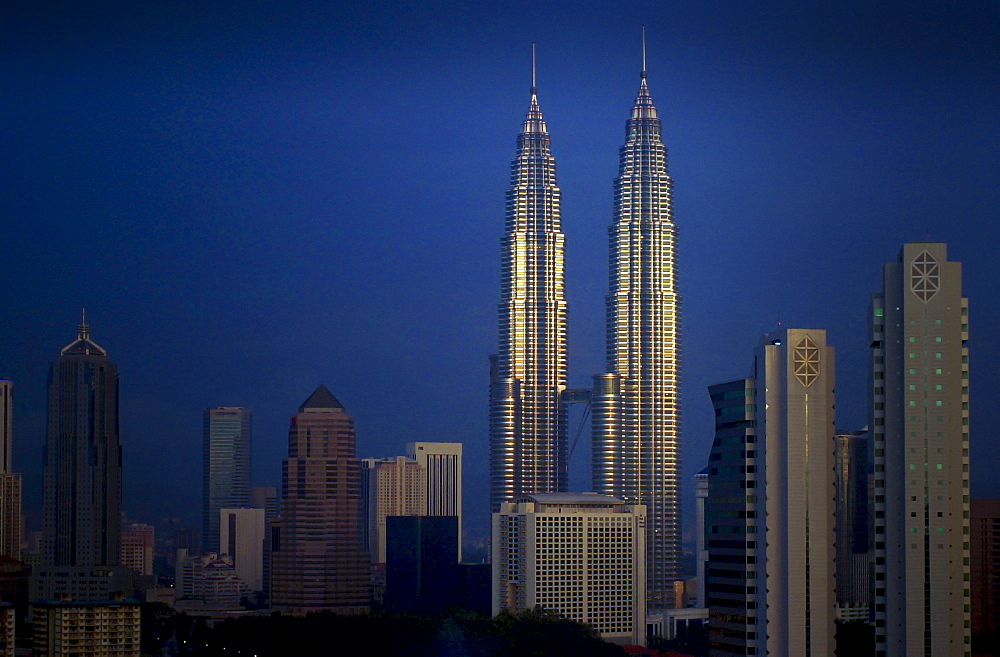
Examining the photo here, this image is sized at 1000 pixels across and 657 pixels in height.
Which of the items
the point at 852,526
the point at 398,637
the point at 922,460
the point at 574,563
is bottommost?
the point at 398,637

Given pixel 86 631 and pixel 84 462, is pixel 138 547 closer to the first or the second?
pixel 84 462

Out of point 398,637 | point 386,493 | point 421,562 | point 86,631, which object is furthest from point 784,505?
point 386,493

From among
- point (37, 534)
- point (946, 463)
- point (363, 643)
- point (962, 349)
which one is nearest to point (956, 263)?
point (962, 349)

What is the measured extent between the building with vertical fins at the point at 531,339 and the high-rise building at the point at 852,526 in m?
18.3

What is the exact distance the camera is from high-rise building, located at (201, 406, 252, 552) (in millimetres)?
42688

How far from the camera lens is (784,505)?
15.8 m

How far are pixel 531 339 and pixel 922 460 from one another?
1060 inches

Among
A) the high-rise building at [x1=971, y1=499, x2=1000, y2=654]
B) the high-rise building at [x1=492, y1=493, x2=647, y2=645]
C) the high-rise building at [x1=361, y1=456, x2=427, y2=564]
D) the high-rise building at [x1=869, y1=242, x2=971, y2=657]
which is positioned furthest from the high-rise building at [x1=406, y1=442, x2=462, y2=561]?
the high-rise building at [x1=869, y1=242, x2=971, y2=657]

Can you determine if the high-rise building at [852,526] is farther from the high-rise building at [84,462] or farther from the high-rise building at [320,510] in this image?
the high-rise building at [84,462]

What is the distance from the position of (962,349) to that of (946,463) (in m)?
1.02

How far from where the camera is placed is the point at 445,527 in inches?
1555

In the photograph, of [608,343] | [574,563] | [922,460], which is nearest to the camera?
[922,460]

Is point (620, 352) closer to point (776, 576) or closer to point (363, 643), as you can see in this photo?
point (363, 643)

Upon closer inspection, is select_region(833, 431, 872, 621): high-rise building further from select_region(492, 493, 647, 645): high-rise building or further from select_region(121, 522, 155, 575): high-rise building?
select_region(121, 522, 155, 575): high-rise building
